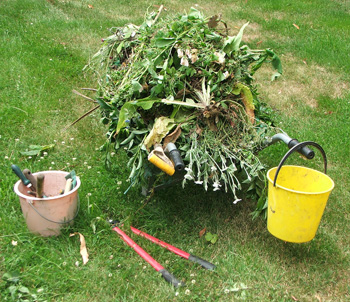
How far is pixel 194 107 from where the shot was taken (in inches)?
120

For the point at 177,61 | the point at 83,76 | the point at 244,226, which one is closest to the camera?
the point at 177,61

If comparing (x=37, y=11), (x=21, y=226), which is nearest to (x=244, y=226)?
(x=21, y=226)

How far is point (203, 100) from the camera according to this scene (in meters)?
2.96

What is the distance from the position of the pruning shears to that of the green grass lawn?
0.04 meters

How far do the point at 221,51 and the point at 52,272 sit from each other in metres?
2.02

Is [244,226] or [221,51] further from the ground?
[221,51]

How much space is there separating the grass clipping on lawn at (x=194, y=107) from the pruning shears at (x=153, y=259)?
16.2 inches

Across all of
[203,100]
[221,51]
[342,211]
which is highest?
[221,51]

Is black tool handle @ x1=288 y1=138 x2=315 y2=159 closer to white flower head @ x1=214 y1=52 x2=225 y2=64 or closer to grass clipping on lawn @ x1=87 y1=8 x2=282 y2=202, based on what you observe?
grass clipping on lawn @ x1=87 y1=8 x2=282 y2=202

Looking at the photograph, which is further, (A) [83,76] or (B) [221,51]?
(A) [83,76]

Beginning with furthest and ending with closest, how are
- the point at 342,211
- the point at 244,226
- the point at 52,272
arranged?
1. the point at 342,211
2. the point at 244,226
3. the point at 52,272

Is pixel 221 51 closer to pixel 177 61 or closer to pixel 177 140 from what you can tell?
pixel 177 61

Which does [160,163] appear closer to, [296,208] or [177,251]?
[177,251]

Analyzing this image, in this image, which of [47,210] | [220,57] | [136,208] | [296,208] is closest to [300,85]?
[220,57]
